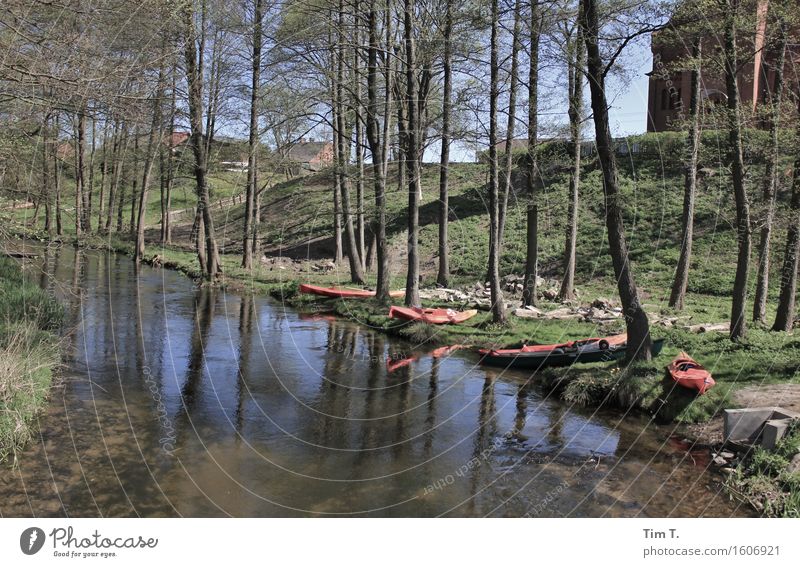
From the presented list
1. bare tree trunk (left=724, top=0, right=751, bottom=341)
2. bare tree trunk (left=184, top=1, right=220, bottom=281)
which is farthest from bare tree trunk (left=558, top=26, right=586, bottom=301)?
bare tree trunk (left=184, top=1, right=220, bottom=281)

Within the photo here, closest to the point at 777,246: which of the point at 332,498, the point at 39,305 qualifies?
the point at 332,498

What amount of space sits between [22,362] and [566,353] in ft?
36.7

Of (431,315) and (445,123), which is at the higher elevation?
(445,123)

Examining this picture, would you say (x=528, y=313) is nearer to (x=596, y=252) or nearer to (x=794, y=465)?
(x=596, y=252)

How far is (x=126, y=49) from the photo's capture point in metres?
11.6

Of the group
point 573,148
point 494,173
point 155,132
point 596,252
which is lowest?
point 596,252

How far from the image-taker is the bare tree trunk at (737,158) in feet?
46.4

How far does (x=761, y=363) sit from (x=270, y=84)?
21555mm

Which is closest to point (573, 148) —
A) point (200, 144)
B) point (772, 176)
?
point (772, 176)

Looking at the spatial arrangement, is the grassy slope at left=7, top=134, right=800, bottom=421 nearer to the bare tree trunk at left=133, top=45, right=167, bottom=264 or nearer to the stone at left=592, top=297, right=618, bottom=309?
the stone at left=592, top=297, right=618, bottom=309

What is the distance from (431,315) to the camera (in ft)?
67.1

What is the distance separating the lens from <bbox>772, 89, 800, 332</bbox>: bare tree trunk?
48.2 feet

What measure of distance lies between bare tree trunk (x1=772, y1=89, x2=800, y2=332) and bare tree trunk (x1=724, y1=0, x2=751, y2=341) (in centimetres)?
103

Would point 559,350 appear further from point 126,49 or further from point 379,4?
point 379,4
